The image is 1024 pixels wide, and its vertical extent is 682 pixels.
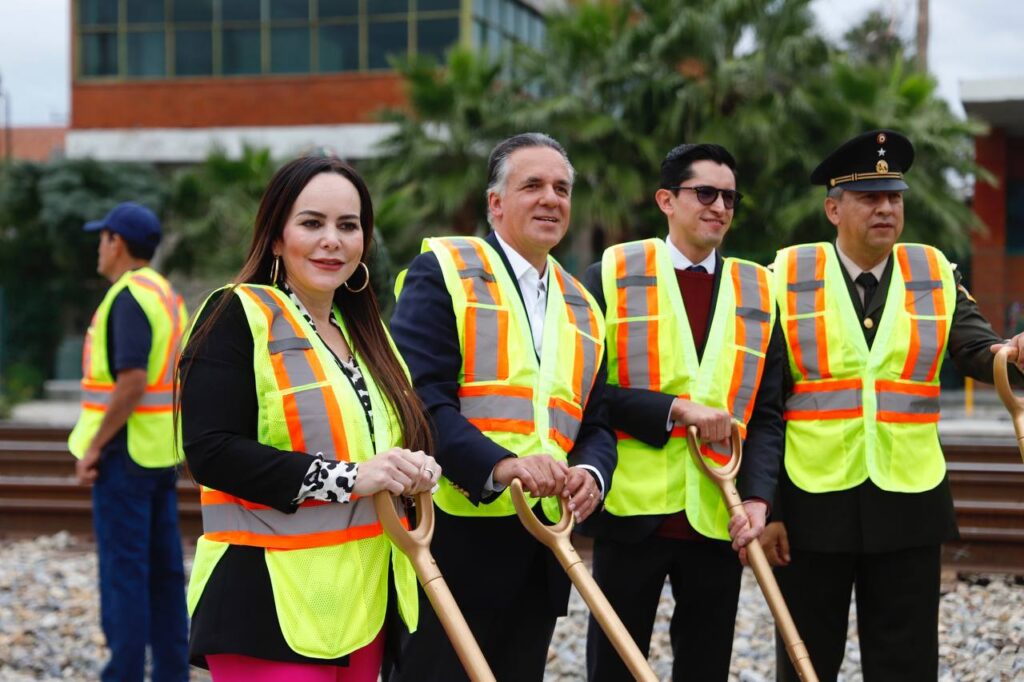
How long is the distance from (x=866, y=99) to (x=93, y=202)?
15.1 metres

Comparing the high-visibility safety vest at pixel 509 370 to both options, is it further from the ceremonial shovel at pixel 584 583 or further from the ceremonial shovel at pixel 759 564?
the ceremonial shovel at pixel 759 564

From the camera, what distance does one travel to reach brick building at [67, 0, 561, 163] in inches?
1086

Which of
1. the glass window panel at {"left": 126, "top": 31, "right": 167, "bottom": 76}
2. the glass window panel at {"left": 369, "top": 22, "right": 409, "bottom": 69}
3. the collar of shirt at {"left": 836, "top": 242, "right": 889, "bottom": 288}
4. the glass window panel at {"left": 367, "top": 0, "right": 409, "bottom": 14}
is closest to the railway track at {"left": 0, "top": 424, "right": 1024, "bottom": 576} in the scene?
the collar of shirt at {"left": 836, "top": 242, "right": 889, "bottom": 288}

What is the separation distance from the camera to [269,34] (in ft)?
92.9

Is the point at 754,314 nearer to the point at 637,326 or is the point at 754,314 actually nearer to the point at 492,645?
the point at 637,326

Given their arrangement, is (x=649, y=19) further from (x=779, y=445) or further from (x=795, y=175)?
(x=779, y=445)

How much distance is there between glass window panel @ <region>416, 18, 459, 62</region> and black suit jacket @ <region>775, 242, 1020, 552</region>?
2341 cm

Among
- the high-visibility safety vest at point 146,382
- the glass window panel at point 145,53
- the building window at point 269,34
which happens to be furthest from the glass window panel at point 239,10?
the high-visibility safety vest at point 146,382

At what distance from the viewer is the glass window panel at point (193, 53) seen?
28719 millimetres

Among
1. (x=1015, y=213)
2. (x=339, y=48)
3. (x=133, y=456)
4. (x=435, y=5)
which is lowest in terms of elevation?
(x=133, y=456)

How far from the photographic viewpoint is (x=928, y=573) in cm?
425

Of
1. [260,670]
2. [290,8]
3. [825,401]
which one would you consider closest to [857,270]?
[825,401]

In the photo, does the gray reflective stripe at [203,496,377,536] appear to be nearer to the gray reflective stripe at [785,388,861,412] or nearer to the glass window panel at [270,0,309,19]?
the gray reflective stripe at [785,388,861,412]

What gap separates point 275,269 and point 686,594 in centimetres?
192
